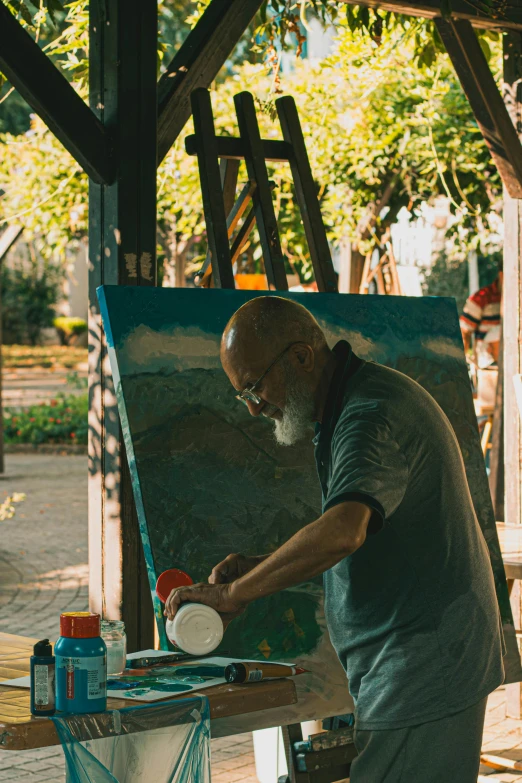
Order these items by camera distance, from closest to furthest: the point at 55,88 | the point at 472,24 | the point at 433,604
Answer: the point at 433,604 → the point at 55,88 → the point at 472,24

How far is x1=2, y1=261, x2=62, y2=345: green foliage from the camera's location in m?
26.4

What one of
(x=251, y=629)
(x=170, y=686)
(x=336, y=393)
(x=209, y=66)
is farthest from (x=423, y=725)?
(x=209, y=66)

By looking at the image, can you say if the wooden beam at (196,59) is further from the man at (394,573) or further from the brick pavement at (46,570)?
the brick pavement at (46,570)

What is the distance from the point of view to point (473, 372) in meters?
9.82

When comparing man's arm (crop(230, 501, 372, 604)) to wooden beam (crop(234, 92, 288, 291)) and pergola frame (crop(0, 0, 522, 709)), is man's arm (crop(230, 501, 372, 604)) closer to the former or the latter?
pergola frame (crop(0, 0, 522, 709))

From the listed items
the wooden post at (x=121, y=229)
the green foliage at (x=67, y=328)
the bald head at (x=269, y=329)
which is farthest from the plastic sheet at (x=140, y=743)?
the green foliage at (x=67, y=328)

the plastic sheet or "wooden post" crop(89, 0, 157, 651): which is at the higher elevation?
"wooden post" crop(89, 0, 157, 651)

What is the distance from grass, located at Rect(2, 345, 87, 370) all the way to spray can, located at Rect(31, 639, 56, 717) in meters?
22.5

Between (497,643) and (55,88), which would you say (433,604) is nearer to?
(497,643)

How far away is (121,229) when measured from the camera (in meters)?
3.77

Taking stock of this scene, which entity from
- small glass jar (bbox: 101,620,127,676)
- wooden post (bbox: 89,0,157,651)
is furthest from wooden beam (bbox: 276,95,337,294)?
small glass jar (bbox: 101,620,127,676)

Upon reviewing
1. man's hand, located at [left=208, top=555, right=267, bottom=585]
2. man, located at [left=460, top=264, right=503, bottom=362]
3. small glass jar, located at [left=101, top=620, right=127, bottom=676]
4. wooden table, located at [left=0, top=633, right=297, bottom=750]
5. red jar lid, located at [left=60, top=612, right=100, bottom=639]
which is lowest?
wooden table, located at [left=0, top=633, right=297, bottom=750]

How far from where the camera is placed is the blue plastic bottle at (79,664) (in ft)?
7.25

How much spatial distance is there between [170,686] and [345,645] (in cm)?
42
